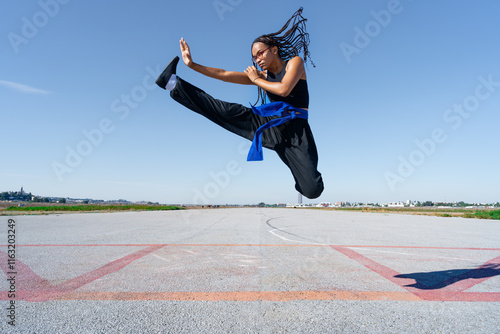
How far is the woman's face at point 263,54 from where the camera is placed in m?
3.41

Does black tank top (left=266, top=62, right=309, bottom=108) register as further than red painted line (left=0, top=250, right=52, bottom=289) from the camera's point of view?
No

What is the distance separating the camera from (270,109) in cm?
331

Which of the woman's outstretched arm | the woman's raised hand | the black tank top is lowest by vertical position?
the black tank top

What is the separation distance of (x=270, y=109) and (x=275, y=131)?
32 centimetres

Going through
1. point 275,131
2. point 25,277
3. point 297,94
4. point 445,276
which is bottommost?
point 25,277

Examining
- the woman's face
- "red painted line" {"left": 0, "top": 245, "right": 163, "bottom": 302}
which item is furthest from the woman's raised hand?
"red painted line" {"left": 0, "top": 245, "right": 163, "bottom": 302}

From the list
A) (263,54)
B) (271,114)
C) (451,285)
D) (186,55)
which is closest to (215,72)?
(186,55)

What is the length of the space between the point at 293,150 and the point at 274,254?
13.0ft

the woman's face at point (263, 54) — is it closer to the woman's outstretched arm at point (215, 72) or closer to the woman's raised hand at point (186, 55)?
the woman's outstretched arm at point (215, 72)

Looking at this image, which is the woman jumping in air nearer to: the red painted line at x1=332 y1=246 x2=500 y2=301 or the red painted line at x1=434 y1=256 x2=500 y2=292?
the red painted line at x1=332 y1=246 x2=500 y2=301

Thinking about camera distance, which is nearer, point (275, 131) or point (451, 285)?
point (275, 131)

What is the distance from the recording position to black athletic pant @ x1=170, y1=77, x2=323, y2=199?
11.0 ft

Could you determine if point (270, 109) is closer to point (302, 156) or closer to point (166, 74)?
point (302, 156)

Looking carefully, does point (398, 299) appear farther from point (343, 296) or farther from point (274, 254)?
point (274, 254)
